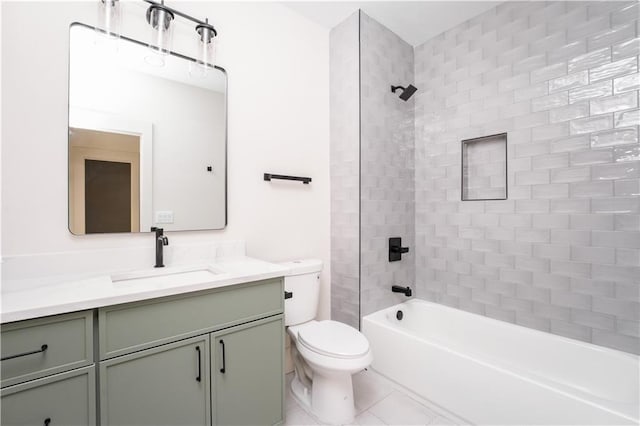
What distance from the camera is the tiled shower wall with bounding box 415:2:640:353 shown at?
1.70 meters

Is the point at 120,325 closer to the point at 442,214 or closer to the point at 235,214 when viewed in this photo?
the point at 235,214

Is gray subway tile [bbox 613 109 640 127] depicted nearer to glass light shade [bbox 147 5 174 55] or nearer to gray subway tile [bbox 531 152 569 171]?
gray subway tile [bbox 531 152 569 171]

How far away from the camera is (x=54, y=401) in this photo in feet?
3.29

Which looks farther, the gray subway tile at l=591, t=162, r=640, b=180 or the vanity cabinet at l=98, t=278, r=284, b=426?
the gray subway tile at l=591, t=162, r=640, b=180

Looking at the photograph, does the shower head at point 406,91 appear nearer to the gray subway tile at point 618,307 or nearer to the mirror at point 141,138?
the mirror at point 141,138

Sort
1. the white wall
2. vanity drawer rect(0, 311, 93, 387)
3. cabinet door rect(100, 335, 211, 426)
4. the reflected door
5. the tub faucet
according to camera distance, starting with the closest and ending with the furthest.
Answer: vanity drawer rect(0, 311, 93, 387)
cabinet door rect(100, 335, 211, 426)
the white wall
the reflected door
the tub faucet

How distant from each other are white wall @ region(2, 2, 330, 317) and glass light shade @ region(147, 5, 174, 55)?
5 centimetres

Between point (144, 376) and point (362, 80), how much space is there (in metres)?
2.22

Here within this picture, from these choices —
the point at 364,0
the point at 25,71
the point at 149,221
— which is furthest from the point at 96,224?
the point at 364,0

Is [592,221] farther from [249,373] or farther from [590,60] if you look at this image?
[249,373]

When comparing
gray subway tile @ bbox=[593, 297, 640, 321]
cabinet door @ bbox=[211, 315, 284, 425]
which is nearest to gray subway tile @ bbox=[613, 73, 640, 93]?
gray subway tile @ bbox=[593, 297, 640, 321]

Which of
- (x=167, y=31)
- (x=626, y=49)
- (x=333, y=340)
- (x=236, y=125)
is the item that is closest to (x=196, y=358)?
(x=333, y=340)

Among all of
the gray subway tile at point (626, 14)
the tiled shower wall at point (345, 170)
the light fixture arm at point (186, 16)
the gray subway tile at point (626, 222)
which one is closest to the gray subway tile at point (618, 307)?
the gray subway tile at point (626, 222)

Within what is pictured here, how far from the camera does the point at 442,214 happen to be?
2.52 m
